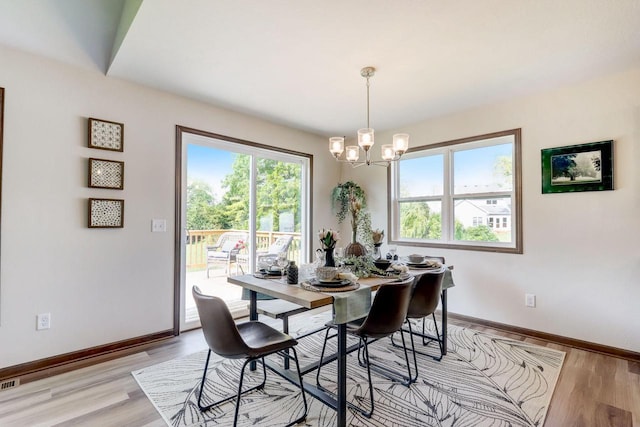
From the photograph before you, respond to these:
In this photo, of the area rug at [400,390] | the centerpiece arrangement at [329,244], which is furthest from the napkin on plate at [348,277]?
the area rug at [400,390]

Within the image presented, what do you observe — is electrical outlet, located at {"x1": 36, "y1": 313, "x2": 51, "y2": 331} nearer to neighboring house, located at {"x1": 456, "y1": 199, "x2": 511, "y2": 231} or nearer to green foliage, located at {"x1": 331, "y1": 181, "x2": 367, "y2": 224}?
green foliage, located at {"x1": 331, "y1": 181, "x2": 367, "y2": 224}

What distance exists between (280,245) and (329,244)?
212 centimetres

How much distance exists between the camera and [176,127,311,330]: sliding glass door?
11.1 ft

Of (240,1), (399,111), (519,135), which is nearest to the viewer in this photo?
(240,1)

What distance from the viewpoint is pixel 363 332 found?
1.95 m

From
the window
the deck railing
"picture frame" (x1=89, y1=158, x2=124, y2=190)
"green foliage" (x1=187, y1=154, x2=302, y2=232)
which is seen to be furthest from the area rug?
"picture frame" (x1=89, y1=158, x2=124, y2=190)

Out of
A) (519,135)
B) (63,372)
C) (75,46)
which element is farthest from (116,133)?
(519,135)

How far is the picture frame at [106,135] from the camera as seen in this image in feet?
8.79

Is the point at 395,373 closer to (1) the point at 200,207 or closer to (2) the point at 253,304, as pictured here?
(2) the point at 253,304

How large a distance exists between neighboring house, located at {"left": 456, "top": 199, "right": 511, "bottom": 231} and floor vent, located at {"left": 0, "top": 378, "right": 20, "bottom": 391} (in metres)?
4.31

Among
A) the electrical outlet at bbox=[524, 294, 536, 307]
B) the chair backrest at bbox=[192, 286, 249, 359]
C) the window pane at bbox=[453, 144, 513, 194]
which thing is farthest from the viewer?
the window pane at bbox=[453, 144, 513, 194]

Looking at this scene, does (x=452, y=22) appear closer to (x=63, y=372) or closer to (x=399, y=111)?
(x=399, y=111)

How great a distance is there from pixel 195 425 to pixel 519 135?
3.78 m

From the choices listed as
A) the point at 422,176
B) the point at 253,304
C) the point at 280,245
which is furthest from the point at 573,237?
the point at 280,245
